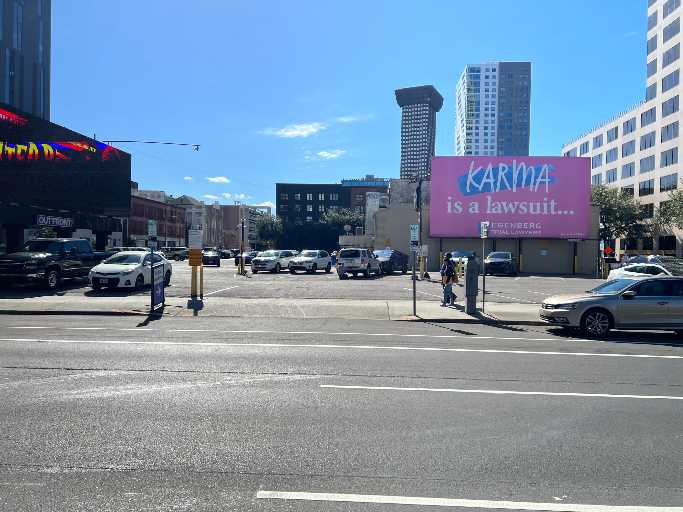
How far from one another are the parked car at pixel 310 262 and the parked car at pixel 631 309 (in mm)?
24041

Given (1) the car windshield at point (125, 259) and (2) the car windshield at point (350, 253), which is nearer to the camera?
(1) the car windshield at point (125, 259)

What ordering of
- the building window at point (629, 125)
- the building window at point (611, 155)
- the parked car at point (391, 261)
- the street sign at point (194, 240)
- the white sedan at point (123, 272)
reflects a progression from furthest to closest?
the building window at point (611, 155) < the building window at point (629, 125) < the parked car at point (391, 261) < the white sedan at point (123, 272) < the street sign at point (194, 240)

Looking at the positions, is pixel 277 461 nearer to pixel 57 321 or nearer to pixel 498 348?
pixel 498 348

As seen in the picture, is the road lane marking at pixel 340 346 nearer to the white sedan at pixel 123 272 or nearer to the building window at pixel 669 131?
the white sedan at pixel 123 272

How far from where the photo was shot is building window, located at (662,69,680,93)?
64.7 m

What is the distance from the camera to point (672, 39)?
6600cm

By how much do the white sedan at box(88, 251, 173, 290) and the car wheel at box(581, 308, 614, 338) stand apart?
14060mm

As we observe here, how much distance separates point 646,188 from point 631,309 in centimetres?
6984

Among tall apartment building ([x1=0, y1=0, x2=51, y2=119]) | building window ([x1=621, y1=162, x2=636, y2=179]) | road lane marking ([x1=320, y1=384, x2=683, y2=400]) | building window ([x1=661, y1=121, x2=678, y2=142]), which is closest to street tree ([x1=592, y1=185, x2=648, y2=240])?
building window ([x1=661, y1=121, x2=678, y2=142])

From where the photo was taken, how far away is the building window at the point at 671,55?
64.5 m

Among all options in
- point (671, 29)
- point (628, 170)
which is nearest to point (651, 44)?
point (671, 29)

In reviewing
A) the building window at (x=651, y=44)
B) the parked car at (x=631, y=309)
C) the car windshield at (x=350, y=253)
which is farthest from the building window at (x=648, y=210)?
the parked car at (x=631, y=309)

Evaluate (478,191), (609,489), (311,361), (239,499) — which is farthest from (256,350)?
(478,191)

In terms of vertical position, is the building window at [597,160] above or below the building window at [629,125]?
below
